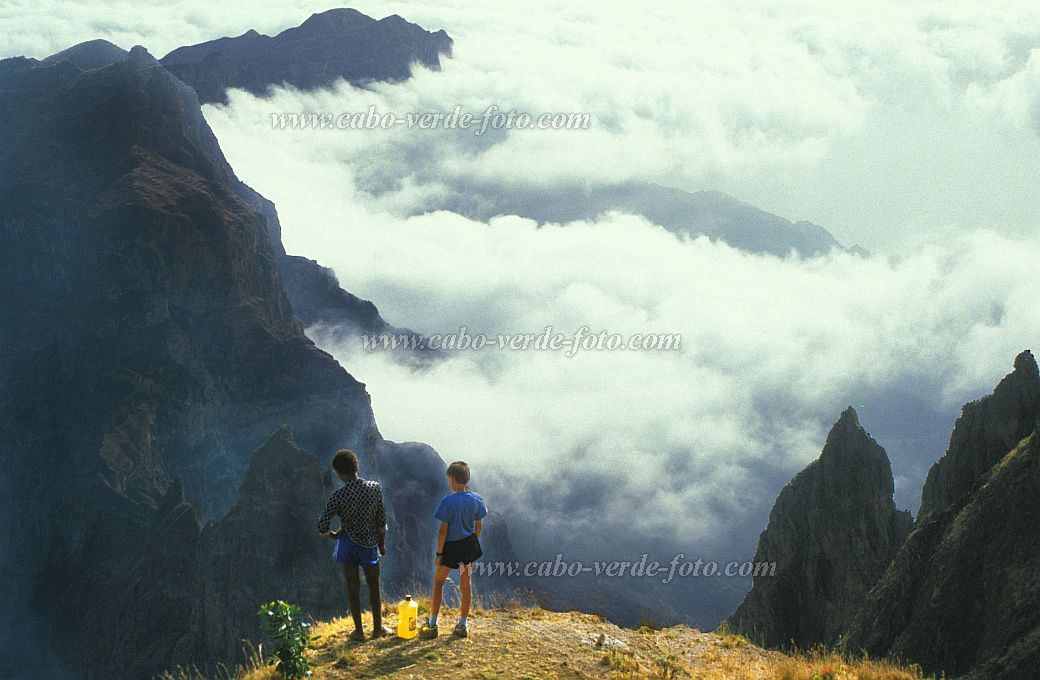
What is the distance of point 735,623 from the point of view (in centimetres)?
6191

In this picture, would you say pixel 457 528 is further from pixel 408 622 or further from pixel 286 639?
pixel 286 639

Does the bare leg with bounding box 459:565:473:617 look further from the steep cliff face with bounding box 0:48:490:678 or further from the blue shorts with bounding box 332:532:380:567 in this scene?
the steep cliff face with bounding box 0:48:490:678

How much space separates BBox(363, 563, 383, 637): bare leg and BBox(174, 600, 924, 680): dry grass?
36 cm

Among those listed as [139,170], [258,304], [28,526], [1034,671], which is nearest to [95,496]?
[28,526]

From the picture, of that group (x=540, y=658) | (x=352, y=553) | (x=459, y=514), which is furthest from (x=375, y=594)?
(x=540, y=658)

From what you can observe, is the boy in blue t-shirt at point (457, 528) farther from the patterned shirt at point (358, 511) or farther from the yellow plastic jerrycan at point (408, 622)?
the patterned shirt at point (358, 511)

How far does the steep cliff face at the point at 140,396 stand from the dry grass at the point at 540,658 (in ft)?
283

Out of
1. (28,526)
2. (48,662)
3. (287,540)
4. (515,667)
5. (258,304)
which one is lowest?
(48,662)

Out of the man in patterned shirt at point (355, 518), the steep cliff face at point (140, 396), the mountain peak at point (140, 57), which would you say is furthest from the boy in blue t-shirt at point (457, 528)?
the mountain peak at point (140, 57)

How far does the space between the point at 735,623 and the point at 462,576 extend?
51.5 m

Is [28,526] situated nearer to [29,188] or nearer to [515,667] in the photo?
[29,188]

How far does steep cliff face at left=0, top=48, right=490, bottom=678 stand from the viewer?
104250 mm

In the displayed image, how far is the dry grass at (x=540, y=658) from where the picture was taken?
14.5 metres

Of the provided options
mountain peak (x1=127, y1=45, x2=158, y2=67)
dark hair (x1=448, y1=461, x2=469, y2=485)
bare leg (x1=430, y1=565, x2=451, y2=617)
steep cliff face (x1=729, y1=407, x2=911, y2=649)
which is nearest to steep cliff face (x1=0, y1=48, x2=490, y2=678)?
mountain peak (x1=127, y1=45, x2=158, y2=67)
